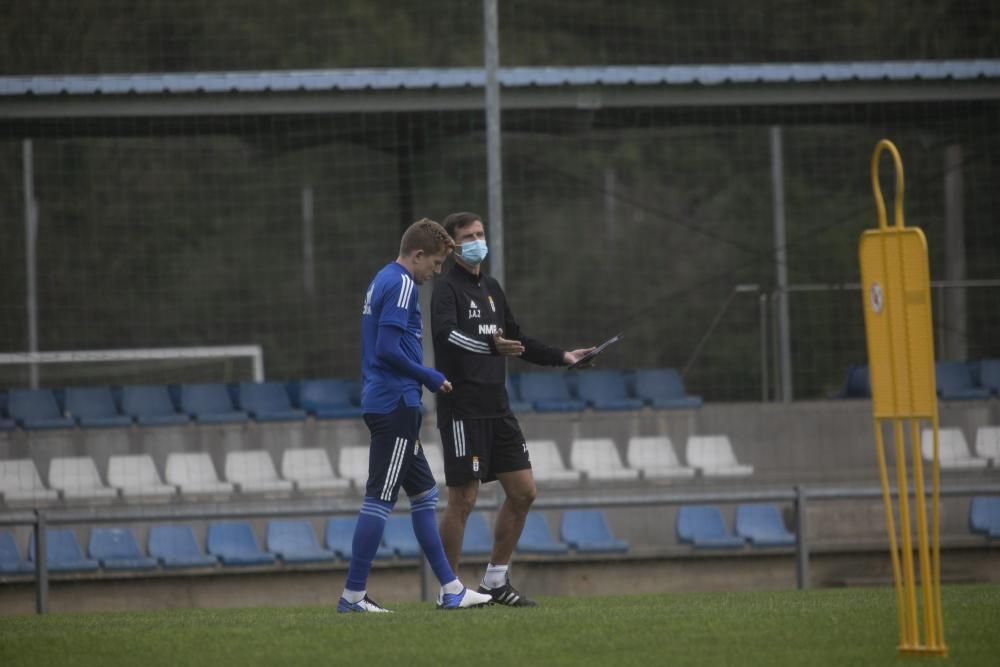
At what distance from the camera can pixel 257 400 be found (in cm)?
1989

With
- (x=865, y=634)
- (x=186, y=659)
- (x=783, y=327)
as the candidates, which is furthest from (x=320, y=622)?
(x=783, y=327)

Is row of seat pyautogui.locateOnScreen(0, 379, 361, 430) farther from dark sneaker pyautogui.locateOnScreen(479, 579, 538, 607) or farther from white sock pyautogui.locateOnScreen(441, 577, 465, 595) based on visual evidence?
white sock pyautogui.locateOnScreen(441, 577, 465, 595)

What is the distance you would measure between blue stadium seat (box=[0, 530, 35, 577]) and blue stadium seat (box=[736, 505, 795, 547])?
730 centimetres

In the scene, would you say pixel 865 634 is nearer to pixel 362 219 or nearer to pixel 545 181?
pixel 545 181

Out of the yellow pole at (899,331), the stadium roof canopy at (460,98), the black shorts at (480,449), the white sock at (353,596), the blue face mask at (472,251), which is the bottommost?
the white sock at (353,596)

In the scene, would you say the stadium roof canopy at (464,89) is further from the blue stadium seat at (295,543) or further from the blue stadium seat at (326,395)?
the blue stadium seat at (295,543)

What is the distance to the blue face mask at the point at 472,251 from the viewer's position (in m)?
8.58

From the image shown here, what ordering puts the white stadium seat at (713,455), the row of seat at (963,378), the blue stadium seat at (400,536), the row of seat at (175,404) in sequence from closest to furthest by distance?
the blue stadium seat at (400,536) < the row of seat at (175,404) < the white stadium seat at (713,455) < the row of seat at (963,378)

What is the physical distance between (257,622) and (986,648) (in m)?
3.57

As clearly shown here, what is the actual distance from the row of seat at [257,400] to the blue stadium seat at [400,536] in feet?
8.33

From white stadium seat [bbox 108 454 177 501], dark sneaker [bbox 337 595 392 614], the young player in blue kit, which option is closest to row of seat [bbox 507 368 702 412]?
white stadium seat [bbox 108 454 177 501]

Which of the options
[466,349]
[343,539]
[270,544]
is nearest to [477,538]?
[343,539]

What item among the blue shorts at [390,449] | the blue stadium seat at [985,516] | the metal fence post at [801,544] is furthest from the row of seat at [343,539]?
the blue shorts at [390,449]

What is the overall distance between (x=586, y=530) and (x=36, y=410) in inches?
259
